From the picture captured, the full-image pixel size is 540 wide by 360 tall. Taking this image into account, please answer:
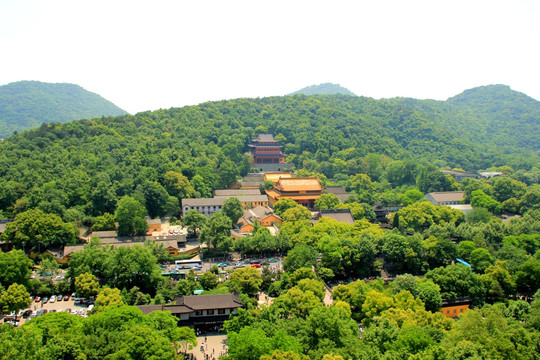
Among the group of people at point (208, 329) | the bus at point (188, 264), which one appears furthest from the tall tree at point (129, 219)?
the group of people at point (208, 329)

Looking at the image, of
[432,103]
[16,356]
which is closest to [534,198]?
[16,356]

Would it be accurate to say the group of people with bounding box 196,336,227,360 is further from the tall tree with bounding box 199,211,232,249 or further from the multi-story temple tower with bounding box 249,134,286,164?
the multi-story temple tower with bounding box 249,134,286,164

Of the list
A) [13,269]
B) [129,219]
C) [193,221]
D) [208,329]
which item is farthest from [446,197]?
[13,269]

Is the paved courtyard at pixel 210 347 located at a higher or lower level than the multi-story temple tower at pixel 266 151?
lower

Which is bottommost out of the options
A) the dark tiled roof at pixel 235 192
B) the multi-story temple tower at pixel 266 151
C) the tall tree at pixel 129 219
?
the dark tiled roof at pixel 235 192

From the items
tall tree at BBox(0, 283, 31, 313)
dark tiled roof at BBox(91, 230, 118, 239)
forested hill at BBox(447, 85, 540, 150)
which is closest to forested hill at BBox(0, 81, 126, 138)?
dark tiled roof at BBox(91, 230, 118, 239)

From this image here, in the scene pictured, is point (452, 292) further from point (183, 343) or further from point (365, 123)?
point (365, 123)

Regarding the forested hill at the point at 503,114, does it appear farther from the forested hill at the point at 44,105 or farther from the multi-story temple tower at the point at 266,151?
the forested hill at the point at 44,105
